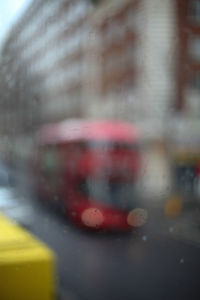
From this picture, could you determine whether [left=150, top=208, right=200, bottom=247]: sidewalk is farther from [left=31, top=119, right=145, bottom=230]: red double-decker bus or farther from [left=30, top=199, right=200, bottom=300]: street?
[left=31, top=119, right=145, bottom=230]: red double-decker bus

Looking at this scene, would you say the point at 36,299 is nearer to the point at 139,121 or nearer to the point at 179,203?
the point at 179,203

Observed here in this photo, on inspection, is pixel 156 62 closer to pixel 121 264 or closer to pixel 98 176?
pixel 98 176

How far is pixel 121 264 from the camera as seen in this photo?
3.76 m

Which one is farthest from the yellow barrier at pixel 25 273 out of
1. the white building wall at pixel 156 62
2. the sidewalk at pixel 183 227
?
the white building wall at pixel 156 62

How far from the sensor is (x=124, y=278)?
3.26m

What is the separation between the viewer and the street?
2922mm

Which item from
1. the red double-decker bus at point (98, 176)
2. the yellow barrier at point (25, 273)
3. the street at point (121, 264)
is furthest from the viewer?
the red double-decker bus at point (98, 176)

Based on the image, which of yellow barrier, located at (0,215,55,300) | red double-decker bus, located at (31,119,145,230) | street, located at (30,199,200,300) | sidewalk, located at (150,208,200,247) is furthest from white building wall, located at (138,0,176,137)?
yellow barrier, located at (0,215,55,300)

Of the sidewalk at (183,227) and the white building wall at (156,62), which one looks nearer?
the sidewalk at (183,227)

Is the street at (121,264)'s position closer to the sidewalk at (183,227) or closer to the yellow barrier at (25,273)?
the sidewalk at (183,227)

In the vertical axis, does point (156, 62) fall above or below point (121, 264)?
above

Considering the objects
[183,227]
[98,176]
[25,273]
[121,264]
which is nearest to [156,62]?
[183,227]

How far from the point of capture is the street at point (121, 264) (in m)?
2.92

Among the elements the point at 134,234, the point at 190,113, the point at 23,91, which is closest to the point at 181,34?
the point at 190,113
